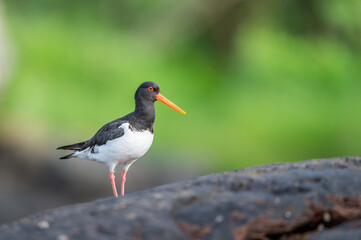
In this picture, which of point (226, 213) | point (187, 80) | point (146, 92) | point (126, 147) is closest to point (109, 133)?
point (126, 147)

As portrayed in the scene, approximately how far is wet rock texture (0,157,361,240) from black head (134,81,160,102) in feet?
4.55

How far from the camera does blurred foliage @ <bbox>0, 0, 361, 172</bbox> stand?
12.4m

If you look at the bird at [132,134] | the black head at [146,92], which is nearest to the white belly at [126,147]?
the bird at [132,134]

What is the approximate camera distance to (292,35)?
14.8 metres

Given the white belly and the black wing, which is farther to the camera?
the black wing

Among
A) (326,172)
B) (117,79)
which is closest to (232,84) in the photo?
(117,79)

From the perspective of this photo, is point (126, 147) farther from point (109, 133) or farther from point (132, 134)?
point (109, 133)

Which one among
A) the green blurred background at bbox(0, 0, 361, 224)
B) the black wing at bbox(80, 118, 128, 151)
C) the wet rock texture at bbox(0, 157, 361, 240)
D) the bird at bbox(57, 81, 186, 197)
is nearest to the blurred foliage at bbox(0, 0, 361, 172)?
the green blurred background at bbox(0, 0, 361, 224)

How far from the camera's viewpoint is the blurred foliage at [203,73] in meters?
12.4

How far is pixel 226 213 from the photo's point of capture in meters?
3.48

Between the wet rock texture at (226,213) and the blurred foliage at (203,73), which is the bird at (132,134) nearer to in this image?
the wet rock texture at (226,213)

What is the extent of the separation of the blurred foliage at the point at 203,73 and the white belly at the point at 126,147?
6445 millimetres

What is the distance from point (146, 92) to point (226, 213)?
1.82 metres

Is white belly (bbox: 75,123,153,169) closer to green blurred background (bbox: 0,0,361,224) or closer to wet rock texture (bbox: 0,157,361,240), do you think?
wet rock texture (bbox: 0,157,361,240)
